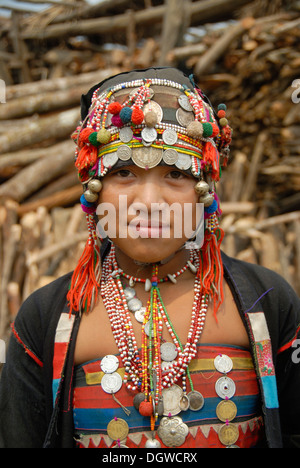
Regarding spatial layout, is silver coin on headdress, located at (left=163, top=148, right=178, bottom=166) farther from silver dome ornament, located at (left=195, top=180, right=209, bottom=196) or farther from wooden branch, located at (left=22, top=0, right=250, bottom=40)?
wooden branch, located at (left=22, top=0, right=250, bottom=40)

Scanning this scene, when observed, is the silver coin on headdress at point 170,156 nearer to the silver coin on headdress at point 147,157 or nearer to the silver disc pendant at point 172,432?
the silver coin on headdress at point 147,157

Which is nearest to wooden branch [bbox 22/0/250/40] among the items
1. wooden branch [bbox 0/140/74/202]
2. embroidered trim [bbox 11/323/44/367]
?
wooden branch [bbox 0/140/74/202]

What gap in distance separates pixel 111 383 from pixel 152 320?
297 mm

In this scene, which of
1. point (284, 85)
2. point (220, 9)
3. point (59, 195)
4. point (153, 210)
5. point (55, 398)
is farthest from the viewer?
point (220, 9)

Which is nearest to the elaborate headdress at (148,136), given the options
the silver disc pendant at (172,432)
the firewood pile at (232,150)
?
the silver disc pendant at (172,432)

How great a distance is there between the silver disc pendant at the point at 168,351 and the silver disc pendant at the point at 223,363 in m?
0.17

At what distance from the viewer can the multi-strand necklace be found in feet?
5.55

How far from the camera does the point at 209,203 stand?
67.6 inches

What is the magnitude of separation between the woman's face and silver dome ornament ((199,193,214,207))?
0.03 m

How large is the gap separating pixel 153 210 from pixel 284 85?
4.58 metres

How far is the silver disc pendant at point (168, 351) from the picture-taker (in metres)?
1.72

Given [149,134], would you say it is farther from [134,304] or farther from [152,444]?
[152,444]
